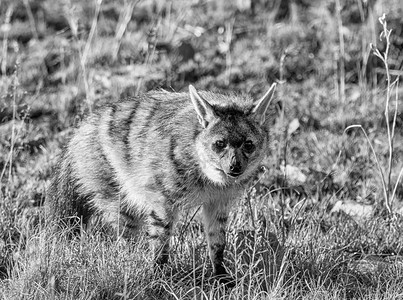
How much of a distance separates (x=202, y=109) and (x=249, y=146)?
35 cm

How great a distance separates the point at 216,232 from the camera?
489 centimetres

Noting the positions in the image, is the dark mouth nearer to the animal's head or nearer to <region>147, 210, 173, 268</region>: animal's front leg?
the animal's head

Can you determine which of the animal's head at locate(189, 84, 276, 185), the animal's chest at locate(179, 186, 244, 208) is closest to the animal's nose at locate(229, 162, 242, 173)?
the animal's head at locate(189, 84, 276, 185)

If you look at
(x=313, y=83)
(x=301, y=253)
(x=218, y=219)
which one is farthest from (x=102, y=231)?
(x=313, y=83)

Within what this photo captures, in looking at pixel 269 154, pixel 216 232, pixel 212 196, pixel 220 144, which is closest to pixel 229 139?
pixel 220 144

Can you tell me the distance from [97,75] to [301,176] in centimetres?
226

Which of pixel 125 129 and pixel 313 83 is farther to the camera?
pixel 313 83

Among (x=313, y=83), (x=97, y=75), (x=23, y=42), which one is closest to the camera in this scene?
(x=97, y=75)

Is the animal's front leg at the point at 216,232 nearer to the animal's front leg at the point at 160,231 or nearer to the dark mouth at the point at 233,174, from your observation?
the animal's front leg at the point at 160,231

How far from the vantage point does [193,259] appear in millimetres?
4484

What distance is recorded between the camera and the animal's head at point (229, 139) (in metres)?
4.56

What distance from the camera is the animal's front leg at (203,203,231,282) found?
483 centimetres

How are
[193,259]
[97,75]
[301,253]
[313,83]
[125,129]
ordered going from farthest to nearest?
[313,83] < [97,75] < [125,129] < [301,253] < [193,259]

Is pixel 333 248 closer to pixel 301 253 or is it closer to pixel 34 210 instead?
pixel 301 253
